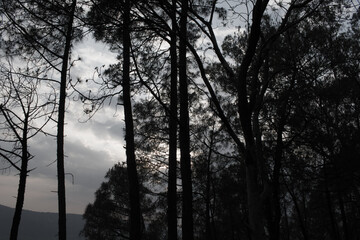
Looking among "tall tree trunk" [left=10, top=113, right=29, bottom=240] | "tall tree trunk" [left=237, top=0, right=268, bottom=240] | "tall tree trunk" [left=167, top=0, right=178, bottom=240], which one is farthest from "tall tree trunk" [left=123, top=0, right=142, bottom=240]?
"tall tree trunk" [left=10, top=113, right=29, bottom=240]

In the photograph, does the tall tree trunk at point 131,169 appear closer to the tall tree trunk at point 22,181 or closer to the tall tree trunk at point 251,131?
the tall tree trunk at point 251,131

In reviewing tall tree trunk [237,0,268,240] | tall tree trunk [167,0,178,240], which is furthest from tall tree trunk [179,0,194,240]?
tall tree trunk [237,0,268,240]

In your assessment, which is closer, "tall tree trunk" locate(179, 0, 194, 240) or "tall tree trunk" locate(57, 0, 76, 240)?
"tall tree trunk" locate(179, 0, 194, 240)

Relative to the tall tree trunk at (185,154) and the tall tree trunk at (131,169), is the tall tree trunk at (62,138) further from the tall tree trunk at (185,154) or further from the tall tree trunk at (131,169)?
the tall tree trunk at (185,154)

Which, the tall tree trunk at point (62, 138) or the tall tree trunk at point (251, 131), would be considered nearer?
the tall tree trunk at point (251, 131)

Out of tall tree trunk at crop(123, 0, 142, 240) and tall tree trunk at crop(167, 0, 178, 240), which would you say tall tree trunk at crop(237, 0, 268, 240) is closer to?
tall tree trunk at crop(123, 0, 142, 240)

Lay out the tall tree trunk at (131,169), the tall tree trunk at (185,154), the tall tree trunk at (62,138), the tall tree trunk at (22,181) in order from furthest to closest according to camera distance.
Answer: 1. the tall tree trunk at (22,181)
2. the tall tree trunk at (62,138)
3. the tall tree trunk at (131,169)
4. the tall tree trunk at (185,154)

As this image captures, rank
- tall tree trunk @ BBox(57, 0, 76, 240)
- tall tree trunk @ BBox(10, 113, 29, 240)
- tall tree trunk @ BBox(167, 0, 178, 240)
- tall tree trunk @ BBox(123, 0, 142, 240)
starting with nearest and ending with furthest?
tall tree trunk @ BBox(123, 0, 142, 240) < tall tree trunk @ BBox(57, 0, 76, 240) < tall tree trunk @ BBox(167, 0, 178, 240) < tall tree trunk @ BBox(10, 113, 29, 240)

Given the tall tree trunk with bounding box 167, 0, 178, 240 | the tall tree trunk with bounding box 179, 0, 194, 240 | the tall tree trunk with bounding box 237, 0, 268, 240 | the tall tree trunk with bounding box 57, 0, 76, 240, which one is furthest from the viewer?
the tall tree trunk with bounding box 167, 0, 178, 240

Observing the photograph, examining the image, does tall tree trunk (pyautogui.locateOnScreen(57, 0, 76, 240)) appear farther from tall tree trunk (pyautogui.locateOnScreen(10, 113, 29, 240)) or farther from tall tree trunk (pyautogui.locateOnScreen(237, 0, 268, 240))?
tall tree trunk (pyautogui.locateOnScreen(237, 0, 268, 240))

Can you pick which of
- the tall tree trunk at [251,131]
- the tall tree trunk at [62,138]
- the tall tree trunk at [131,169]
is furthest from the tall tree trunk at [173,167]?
the tall tree trunk at [251,131]

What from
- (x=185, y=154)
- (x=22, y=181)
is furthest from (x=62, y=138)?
(x=185, y=154)

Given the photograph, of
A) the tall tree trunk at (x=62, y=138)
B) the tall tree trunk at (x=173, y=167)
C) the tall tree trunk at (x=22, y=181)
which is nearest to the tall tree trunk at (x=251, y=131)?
the tall tree trunk at (x=173, y=167)

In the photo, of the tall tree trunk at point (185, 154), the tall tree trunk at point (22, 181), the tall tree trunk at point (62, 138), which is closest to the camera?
the tall tree trunk at point (185, 154)
